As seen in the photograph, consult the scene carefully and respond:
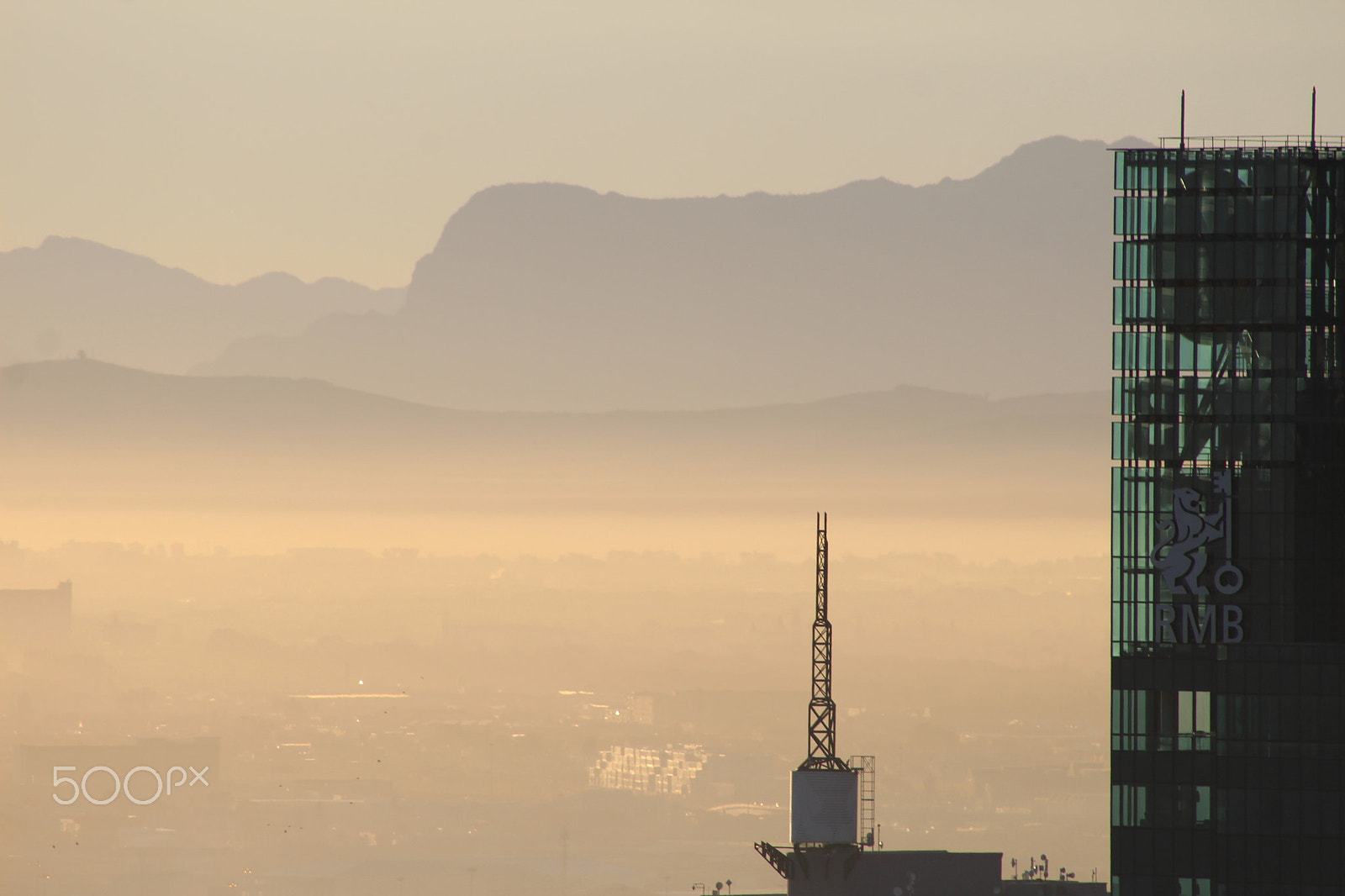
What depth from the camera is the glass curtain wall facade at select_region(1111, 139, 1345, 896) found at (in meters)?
186

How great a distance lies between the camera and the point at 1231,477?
189m

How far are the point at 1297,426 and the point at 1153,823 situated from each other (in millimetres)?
38289

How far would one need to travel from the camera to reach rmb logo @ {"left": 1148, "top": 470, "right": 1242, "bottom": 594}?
188 metres

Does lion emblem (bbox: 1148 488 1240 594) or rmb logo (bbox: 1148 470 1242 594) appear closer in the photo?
rmb logo (bbox: 1148 470 1242 594)

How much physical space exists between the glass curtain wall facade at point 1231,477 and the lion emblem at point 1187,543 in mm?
153

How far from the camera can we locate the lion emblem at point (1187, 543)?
189 m

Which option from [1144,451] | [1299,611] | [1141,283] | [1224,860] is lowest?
[1224,860]

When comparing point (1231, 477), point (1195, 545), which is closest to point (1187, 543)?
point (1195, 545)

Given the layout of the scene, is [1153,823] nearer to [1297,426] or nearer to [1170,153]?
[1297,426]

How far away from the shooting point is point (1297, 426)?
7461 inches

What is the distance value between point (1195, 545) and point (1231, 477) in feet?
22.6

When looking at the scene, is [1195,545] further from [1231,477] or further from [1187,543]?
[1231,477]

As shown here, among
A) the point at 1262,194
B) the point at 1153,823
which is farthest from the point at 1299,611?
Result: the point at 1262,194

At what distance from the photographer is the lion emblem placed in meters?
189
